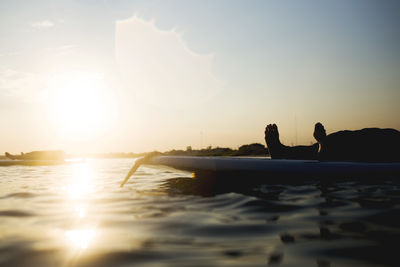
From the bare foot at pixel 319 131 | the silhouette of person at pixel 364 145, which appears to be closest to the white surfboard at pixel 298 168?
the bare foot at pixel 319 131

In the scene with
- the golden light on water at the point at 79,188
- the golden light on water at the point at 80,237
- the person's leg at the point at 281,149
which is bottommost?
the golden light on water at the point at 80,237

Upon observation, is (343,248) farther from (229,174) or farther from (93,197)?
(93,197)

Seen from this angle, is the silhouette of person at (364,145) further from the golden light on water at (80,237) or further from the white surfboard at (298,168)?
the golden light on water at (80,237)

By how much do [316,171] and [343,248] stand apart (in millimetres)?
2590

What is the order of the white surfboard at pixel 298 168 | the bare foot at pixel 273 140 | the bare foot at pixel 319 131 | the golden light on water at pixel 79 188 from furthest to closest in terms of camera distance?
the bare foot at pixel 273 140 → the bare foot at pixel 319 131 → the golden light on water at pixel 79 188 → the white surfboard at pixel 298 168

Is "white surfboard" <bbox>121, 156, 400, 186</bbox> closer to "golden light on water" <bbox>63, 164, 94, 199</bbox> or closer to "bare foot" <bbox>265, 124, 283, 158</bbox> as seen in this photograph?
"golden light on water" <bbox>63, 164, 94, 199</bbox>

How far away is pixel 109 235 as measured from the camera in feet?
6.82

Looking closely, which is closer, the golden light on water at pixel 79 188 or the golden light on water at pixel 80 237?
the golden light on water at pixel 80 237

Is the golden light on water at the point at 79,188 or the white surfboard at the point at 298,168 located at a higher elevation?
the white surfboard at the point at 298,168

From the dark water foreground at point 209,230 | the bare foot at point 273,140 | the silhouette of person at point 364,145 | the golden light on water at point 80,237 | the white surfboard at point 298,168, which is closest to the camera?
the dark water foreground at point 209,230

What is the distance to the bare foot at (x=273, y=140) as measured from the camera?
7.40 metres

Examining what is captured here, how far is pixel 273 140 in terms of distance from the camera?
748 centimetres

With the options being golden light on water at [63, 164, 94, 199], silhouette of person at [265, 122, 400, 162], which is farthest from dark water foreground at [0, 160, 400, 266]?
silhouette of person at [265, 122, 400, 162]

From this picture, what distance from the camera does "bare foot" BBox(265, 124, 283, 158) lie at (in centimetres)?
740
